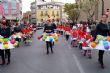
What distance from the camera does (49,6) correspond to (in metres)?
164

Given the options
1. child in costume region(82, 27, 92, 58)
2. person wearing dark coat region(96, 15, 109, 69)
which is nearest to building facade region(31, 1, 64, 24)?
child in costume region(82, 27, 92, 58)

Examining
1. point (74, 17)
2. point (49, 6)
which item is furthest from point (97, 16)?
point (49, 6)

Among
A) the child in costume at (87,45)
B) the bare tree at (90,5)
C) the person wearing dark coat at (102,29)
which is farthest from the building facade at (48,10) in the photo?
the person wearing dark coat at (102,29)

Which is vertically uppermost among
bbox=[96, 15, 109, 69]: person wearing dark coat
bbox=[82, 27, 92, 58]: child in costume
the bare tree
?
the bare tree

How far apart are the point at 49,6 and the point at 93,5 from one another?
9694 cm

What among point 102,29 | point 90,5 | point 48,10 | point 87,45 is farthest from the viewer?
point 48,10

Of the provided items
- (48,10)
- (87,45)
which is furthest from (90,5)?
(48,10)

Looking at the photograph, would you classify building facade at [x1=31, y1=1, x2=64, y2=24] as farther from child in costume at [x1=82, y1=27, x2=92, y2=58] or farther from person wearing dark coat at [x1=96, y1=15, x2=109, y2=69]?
person wearing dark coat at [x1=96, y1=15, x2=109, y2=69]

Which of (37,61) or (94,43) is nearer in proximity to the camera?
(94,43)

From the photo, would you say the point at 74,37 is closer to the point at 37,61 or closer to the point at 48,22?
the point at 48,22

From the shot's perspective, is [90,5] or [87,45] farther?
[90,5]

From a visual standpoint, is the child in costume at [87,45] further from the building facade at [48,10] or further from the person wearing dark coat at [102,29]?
the building facade at [48,10]

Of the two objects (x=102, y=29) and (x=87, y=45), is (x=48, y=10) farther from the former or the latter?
(x=102, y=29)

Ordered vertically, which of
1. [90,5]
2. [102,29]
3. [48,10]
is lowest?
[102,29]
